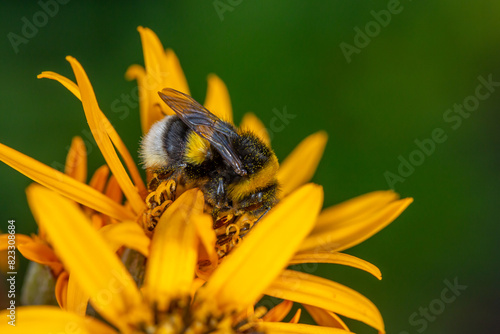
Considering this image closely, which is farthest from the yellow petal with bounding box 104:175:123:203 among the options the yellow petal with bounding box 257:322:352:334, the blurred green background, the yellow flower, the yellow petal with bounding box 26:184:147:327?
the blurred green background

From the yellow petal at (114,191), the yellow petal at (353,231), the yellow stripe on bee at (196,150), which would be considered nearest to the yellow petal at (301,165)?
the yellow petal at (353,231)

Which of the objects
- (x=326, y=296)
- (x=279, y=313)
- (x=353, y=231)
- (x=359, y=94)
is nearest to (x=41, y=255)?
(x=279, y=313)

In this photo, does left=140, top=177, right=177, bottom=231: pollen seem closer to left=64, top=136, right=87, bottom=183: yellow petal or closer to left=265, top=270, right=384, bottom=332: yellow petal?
left=64, top=136, right=87, bottom=183: yellow petal

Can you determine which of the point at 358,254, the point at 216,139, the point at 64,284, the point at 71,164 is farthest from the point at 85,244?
the point at 358,254

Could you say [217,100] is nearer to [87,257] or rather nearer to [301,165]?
[301,165]

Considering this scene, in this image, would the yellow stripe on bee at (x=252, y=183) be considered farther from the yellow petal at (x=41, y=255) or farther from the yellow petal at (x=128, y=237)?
the yellow petal at (x=41, y=255)
